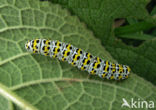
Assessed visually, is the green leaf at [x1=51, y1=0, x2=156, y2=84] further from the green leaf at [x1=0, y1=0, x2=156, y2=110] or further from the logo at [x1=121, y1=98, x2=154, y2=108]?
the logo at [x1=121, y1=98, x2=154, y2=108]

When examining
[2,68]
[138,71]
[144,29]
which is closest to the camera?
[2,68]

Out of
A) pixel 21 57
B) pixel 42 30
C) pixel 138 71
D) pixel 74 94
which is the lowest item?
pixel 74 94

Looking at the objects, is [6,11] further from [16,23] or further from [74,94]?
[74,94]

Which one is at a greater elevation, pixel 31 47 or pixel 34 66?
pixel 31 47

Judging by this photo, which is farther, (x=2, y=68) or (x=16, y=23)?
(x=16, y=23)

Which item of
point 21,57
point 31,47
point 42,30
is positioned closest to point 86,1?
point 42,30

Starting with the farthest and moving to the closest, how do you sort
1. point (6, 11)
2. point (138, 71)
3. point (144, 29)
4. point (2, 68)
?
point (144, 29)
point (138, 71)
point (6, 11)
point (2, 68)
